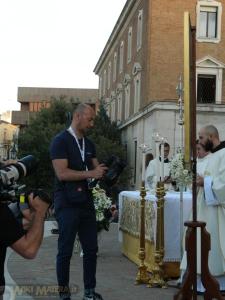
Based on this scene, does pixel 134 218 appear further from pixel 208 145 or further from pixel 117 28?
pixel 117 28

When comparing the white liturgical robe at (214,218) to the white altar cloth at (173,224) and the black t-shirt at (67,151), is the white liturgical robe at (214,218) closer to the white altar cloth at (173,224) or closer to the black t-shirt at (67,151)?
the white altar cloth at (173,224)

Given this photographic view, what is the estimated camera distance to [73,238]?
5828 mm

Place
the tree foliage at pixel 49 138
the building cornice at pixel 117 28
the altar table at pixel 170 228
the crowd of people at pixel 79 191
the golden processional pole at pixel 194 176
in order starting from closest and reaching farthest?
the golden processional pole at pixel 194 176, the crowd of people at pixel 79 191, the altar table at pixel 170 228, the tree foliage at pixel 49 138, the building cornice at pixel 117 28

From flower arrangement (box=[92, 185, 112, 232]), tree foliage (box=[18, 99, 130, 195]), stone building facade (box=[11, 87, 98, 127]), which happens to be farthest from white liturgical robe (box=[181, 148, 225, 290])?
stone building facade (box=[11, 87, 98, 127])

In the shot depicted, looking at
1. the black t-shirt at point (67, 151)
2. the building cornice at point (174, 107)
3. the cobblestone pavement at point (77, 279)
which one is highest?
the building cornice at point (174, 107)

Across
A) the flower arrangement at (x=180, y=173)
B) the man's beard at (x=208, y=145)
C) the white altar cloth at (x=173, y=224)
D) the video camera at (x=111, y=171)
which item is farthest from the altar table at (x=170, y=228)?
the video camera at (x=111, y=171)

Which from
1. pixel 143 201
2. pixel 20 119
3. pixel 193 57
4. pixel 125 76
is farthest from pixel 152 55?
pixel 20 119

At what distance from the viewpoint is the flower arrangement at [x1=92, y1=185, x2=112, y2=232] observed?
9.84 meters

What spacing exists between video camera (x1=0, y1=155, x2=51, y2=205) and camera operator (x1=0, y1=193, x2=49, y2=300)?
0.05 metres

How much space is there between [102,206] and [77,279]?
2.45 m

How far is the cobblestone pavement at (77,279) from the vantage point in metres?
6.21

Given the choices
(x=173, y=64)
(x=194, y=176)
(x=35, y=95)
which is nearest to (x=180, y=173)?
(x=194, y=176)

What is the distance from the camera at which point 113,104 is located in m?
50.4

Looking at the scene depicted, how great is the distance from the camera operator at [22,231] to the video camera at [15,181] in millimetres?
47
